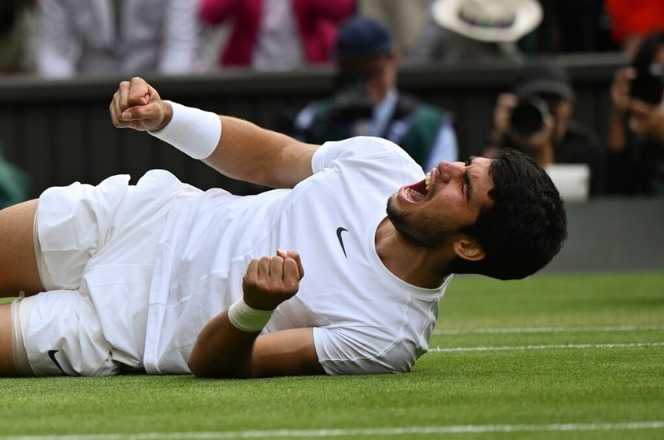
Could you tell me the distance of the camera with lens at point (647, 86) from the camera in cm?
1134

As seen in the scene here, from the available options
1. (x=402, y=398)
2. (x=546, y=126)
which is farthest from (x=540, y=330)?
(x=546, y=126)

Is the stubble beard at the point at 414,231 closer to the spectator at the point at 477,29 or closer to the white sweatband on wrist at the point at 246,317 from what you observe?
the white sweatband on wrist at the point at 246,317

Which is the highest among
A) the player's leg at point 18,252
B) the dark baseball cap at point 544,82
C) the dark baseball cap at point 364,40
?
the player's leg at point 18,252

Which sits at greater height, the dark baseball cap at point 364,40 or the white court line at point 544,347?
the white court line at point 544,347

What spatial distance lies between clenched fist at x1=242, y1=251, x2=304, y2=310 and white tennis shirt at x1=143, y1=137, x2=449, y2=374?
50 centimetres

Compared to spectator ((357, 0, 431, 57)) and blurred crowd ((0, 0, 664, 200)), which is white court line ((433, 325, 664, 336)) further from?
spectator ((357, 0, 431, 57))

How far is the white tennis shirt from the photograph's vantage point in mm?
6145

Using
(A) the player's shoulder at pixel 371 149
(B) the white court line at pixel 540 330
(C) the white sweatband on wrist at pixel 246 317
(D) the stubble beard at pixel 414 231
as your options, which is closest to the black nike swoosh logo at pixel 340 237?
(D) the stubble beard at pixel 414 231

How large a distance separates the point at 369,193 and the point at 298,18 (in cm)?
783

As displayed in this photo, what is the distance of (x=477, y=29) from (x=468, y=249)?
8096mm

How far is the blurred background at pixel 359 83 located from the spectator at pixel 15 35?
1 centimetres

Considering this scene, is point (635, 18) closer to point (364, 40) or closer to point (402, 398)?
point (364, 40)

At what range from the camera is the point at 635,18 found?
1401 cm

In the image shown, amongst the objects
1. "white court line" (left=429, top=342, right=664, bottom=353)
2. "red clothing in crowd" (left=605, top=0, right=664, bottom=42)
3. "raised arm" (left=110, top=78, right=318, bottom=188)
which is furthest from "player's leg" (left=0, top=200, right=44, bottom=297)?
"red clothing in crowd" (left=605, top=0, right=664, bottom=42)
